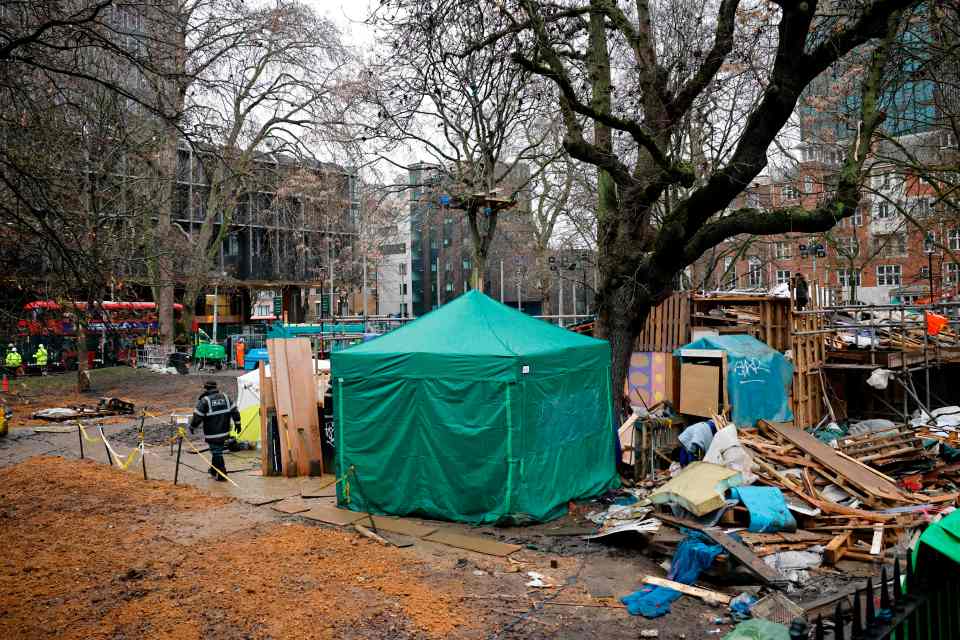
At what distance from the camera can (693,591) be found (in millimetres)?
6996

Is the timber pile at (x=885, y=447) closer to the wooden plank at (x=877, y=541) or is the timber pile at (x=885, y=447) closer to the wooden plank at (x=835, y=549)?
the wooden plank at (x=877, y=541)

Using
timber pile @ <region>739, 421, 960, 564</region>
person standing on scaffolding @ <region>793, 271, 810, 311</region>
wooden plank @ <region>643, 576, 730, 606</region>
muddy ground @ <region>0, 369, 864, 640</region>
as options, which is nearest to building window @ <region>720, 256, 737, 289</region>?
person standing on scaffolding @ <region>793, 271, 810, 311</region>

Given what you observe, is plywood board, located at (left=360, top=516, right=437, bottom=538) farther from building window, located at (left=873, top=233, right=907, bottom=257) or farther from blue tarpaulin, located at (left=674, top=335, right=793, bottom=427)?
building window, located at (left=873, top=233, right=907, bottom=257)

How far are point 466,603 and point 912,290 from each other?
5367 centimetres

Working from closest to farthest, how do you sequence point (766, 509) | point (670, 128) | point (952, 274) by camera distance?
point (766, 509), point (670, 128), point (952, 274)

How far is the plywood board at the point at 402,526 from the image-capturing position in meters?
9.17

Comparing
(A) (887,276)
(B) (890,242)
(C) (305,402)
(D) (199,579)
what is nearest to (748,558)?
(D) (199,579)

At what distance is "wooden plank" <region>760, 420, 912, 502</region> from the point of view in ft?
32.9

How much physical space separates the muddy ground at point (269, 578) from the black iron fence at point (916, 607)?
3.36 meters

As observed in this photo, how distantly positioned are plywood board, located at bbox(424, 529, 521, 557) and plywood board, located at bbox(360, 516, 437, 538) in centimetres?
17

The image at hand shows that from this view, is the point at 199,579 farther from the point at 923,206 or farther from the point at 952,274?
the point at 952,274

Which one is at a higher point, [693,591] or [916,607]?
[916,607]

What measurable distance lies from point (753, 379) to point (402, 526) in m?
7.98

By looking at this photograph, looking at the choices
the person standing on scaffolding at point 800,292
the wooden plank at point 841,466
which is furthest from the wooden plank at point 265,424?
the person standing on scaffolding at point 800,292
